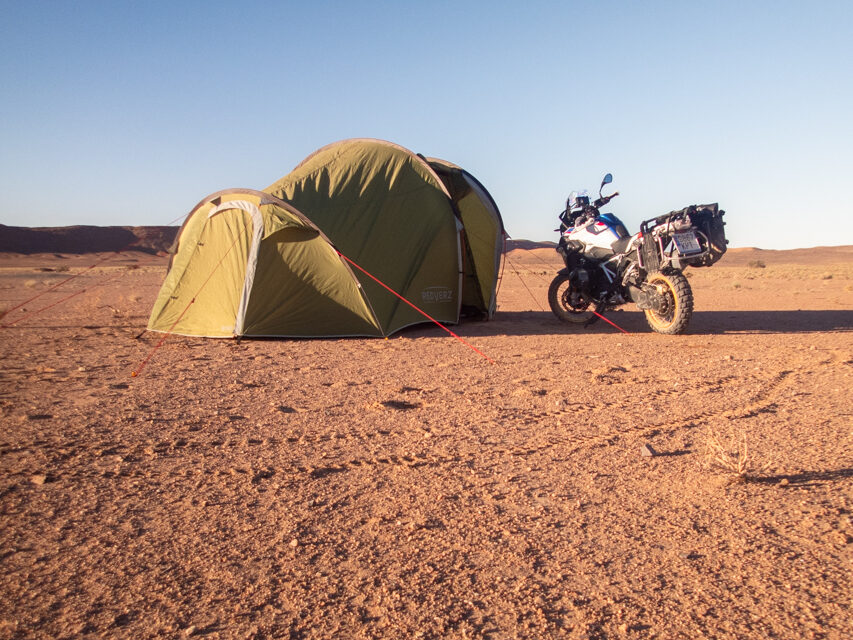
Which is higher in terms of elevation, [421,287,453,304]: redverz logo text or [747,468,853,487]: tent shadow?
[421,287,453,304]: redverz logo text

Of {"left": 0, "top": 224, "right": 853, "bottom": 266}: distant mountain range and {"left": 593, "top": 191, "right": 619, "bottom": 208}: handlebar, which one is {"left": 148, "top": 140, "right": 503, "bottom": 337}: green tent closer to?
{"left": 593, "top": 191, "right": 619, "bottom": 208}: handlebar

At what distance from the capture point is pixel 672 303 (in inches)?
371

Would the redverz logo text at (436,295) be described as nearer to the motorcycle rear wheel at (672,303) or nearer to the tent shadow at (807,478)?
the motorcycle rear wheel at (672,303)

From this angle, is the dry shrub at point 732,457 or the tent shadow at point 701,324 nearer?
the dry shrub at point 732,457

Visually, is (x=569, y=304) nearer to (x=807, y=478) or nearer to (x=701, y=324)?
(x=701, y=324)

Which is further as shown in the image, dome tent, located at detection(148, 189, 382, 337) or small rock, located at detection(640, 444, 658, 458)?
dome tent, located at detection(148, 189, 382, 337)

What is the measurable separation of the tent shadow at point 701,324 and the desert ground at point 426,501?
3181mm

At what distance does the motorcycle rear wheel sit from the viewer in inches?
359

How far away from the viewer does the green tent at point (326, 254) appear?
910cm

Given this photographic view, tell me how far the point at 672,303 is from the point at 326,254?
5.11m

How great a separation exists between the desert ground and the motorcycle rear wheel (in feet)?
7.01

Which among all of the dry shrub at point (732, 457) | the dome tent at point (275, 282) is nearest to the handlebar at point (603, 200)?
the dome tent at point (275, 282)

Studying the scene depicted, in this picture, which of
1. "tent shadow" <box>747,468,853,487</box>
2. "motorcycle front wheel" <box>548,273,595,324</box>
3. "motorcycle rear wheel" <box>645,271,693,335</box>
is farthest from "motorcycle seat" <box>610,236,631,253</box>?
"tent shadow" <box>747,468,853,487</box>

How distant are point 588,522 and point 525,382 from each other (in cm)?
319
